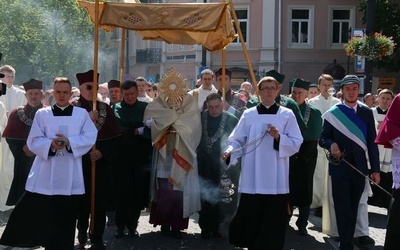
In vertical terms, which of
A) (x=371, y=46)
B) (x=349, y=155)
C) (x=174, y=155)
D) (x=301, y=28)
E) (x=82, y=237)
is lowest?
(x=82, y=237)

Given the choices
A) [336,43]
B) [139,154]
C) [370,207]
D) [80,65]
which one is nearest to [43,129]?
[139,154]

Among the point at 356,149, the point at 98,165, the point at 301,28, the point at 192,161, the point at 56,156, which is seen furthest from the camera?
the point at 301,28

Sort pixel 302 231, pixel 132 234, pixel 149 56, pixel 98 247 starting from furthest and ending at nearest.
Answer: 1. pixel 149 56
2. pixel 302 231
3. pixel 132 234
4. pixel 98 247

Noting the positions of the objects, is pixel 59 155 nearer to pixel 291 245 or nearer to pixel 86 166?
pixel 86 166

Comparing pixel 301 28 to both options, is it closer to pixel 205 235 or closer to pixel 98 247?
pixel 205 235

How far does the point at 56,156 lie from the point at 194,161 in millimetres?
2212

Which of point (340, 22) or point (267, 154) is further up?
point (340, 22)

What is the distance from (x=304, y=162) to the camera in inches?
348

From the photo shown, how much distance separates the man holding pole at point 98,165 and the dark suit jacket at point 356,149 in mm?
2526

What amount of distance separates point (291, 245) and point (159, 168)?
194cm

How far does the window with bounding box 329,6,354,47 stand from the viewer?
31750 mm

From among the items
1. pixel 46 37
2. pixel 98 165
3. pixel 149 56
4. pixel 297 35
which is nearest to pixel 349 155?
pixel 98 165

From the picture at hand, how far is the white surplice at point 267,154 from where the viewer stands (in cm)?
684

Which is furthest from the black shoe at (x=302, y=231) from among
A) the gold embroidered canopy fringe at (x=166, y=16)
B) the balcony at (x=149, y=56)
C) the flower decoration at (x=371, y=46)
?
the balcony at (x=149, y=56)
